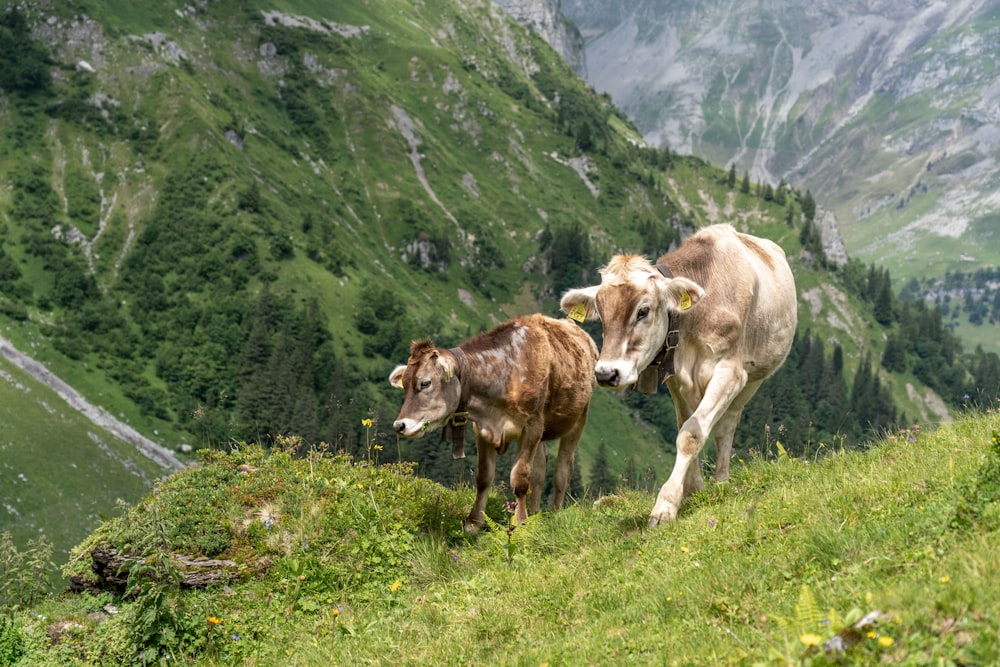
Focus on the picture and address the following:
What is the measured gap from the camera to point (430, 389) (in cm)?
1166

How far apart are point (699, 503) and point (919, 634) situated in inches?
201

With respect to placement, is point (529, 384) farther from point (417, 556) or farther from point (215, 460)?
point (215, 460)

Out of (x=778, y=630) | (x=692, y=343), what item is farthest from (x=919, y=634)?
(x=692, y=343)

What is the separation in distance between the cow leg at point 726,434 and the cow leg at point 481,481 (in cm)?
319

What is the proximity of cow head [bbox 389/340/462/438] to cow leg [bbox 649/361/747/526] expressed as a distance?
11.3ft

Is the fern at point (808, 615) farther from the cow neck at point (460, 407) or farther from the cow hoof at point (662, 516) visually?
the cow neck at point (460, 407)

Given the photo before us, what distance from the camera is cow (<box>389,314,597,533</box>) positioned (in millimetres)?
11695

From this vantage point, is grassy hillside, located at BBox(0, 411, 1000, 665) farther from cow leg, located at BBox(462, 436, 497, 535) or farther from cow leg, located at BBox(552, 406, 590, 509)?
cow leg, located at BBox(552, 406, 590, 509)

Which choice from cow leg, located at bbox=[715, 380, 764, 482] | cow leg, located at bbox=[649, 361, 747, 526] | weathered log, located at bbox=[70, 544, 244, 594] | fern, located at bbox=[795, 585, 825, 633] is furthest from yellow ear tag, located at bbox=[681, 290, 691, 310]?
weathered log, located at bbox=[70, 544, 244, 594]

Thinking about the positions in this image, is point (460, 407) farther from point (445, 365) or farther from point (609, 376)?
point (609, 376)

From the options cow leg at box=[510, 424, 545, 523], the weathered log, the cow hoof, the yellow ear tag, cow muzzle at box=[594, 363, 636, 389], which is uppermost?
the yellow ear tag

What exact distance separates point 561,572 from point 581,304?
11.3 feet

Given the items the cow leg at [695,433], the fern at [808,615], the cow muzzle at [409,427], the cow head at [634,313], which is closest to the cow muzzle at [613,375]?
the cow head at [634,313]

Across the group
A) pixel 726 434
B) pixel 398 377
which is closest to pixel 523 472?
pixel 398 377
